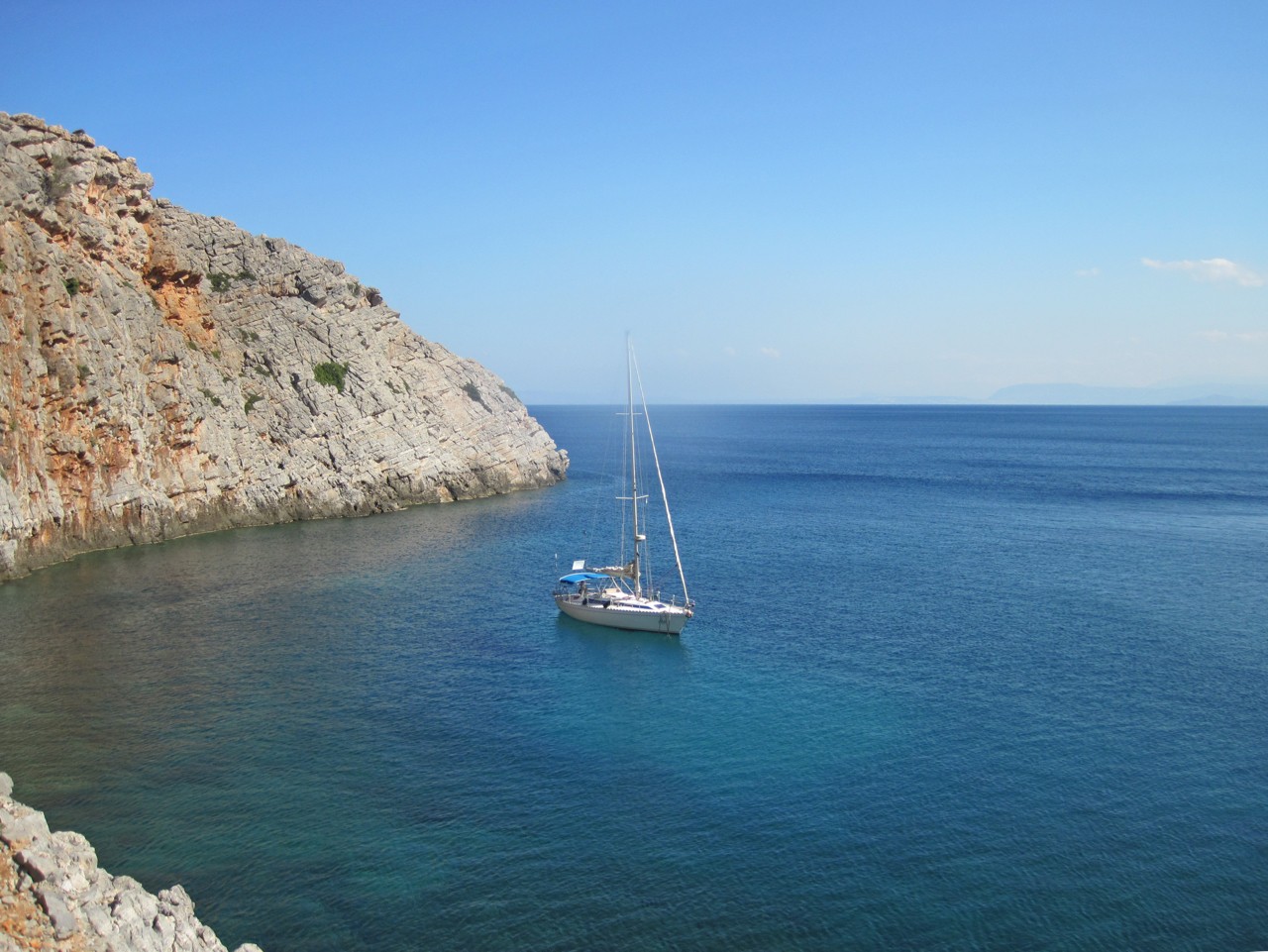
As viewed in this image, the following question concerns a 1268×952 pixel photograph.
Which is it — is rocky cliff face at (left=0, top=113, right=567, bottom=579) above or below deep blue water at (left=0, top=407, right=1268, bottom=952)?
above

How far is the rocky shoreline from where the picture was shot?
1895 centimetres

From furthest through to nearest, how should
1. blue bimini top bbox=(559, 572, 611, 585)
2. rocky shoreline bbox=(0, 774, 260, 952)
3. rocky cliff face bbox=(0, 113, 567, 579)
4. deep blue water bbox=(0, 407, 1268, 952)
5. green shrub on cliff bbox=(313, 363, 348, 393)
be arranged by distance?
1. green shrub on cliff bbox=(313, 363, 348, 393)
2. rocky cliff face bbox=(0, 113, 567, 579)
3. blue bimini top bbox=(559, 572, 611, 585)
4. deep blue water bbox=(0, 407, 1268, 952)
5. rocky shoreline bbox=(0, 774, 260, 952)

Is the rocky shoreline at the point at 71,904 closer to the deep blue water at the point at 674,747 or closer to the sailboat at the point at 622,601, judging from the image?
the deep blue water at the point at 674,747

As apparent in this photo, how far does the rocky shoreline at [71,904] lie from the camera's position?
1895 cm

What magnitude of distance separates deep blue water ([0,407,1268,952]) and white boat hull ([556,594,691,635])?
1.03 meters

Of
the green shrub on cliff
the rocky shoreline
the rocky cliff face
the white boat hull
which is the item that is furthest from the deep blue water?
the green shrub on cliff

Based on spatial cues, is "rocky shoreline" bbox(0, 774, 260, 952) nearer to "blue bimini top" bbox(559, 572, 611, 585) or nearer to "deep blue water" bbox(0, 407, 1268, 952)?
"deep blue water" bbox(0, 407, 1268, 952)

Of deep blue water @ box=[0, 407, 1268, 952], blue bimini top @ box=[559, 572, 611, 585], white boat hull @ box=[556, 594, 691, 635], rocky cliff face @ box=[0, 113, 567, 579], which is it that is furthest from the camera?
rocky cliff face @ box=[0, 113, 567, 579]

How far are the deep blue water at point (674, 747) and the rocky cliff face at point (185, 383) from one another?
778cm

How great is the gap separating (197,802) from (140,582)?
3527 centimetres

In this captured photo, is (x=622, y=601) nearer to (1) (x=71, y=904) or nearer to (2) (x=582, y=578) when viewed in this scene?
(2) (x=582, y=578)

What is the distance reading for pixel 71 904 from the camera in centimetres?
1981

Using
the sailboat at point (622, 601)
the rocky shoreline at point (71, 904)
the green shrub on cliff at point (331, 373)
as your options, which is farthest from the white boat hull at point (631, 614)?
the green shrub on cliff at point (331, 373)

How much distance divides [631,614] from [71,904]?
117ft
